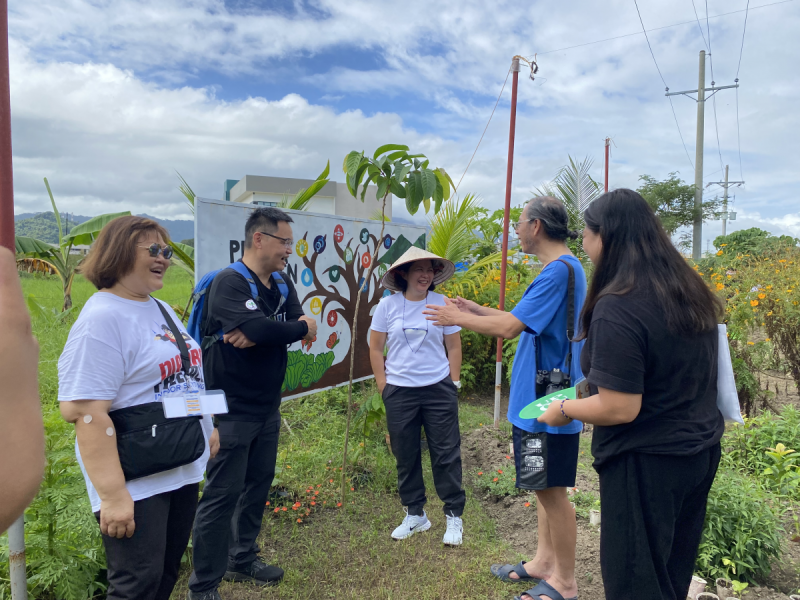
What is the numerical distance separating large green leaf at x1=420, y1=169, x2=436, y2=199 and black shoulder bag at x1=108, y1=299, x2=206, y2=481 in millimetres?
2305

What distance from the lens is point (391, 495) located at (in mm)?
4309

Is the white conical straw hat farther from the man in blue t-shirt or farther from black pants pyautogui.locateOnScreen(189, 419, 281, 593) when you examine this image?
black pants pyautogui.locateOnScreen(189, 419, 281, 593)

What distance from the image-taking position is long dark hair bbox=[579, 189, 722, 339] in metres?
1.76

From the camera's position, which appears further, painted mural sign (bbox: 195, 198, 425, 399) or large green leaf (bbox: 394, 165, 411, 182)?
painted mural sign (bbox: 195, 198, 425, 399)

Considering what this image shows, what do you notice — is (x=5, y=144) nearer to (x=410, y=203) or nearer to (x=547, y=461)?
(x=410, y=203)

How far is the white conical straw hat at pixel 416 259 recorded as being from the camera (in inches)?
143

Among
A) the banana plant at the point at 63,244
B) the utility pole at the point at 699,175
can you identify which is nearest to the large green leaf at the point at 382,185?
the banana plant at the point at 63,244

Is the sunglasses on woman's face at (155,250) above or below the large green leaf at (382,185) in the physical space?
below

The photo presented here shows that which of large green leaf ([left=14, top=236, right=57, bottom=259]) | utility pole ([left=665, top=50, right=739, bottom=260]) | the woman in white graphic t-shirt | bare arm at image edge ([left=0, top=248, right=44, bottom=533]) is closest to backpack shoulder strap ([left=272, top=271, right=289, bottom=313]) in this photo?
the woman in white graphic t-shirt

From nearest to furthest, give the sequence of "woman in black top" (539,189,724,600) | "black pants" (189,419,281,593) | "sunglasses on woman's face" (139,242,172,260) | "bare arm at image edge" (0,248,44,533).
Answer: "bare arm at image edge" (0,248,44,533) → "woman in black top" (539,189,724,600) → "sunglasses on woman's face" (139,242,172,260) → "black pants" (189,419,281,593)

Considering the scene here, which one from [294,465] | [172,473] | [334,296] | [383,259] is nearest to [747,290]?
[383,259]

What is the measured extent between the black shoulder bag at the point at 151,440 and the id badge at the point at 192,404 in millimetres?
23

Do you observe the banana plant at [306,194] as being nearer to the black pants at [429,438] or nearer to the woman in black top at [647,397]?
the black pants at [429,438]

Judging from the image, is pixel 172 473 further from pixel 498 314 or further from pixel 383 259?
pixel 383 259
